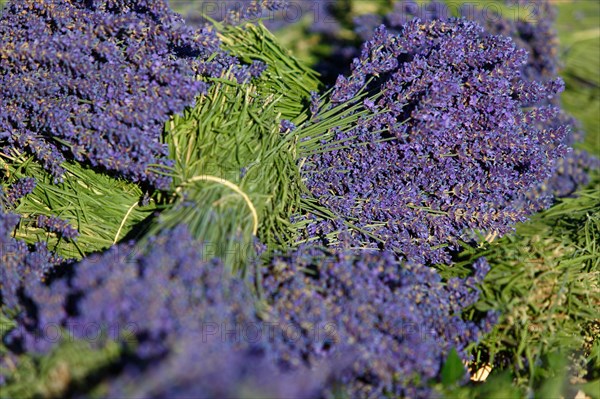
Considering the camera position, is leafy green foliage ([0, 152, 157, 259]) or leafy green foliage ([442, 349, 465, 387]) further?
leafy green foliage ([0, 152, 157, 259])

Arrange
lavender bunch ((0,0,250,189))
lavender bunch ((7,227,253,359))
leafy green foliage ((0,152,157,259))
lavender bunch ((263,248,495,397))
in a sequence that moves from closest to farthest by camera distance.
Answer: lavender bunch ((7,227,253,359))
lavender bunch ((263,248,495,397))
lavender bunch ((0,0,250,189))
leafy green foliage ((0,152,157,259))

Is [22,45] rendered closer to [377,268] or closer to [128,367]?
[128,367]

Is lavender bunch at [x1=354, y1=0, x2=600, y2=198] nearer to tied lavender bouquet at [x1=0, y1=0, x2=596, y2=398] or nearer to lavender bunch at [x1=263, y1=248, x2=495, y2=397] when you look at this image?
tied lavender bouquet at [x1=0, y1=0, x2=596, y2=398]

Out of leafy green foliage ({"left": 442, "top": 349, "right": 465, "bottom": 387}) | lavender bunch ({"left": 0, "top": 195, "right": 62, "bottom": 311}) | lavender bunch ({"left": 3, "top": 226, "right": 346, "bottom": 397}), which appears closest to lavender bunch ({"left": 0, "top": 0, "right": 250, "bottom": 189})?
lavender bunch ({"left": 0, "top": 195, "right": 62, "bottom": 311})

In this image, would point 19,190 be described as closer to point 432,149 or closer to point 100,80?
point 100,80

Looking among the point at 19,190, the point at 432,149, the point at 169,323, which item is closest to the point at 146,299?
the point at 169,323

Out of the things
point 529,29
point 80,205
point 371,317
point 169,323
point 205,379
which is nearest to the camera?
point 205,379

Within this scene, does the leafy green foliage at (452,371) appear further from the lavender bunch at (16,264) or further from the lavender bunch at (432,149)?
the lavender bunch at (16,264)

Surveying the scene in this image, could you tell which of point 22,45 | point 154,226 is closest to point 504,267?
point 154,226
